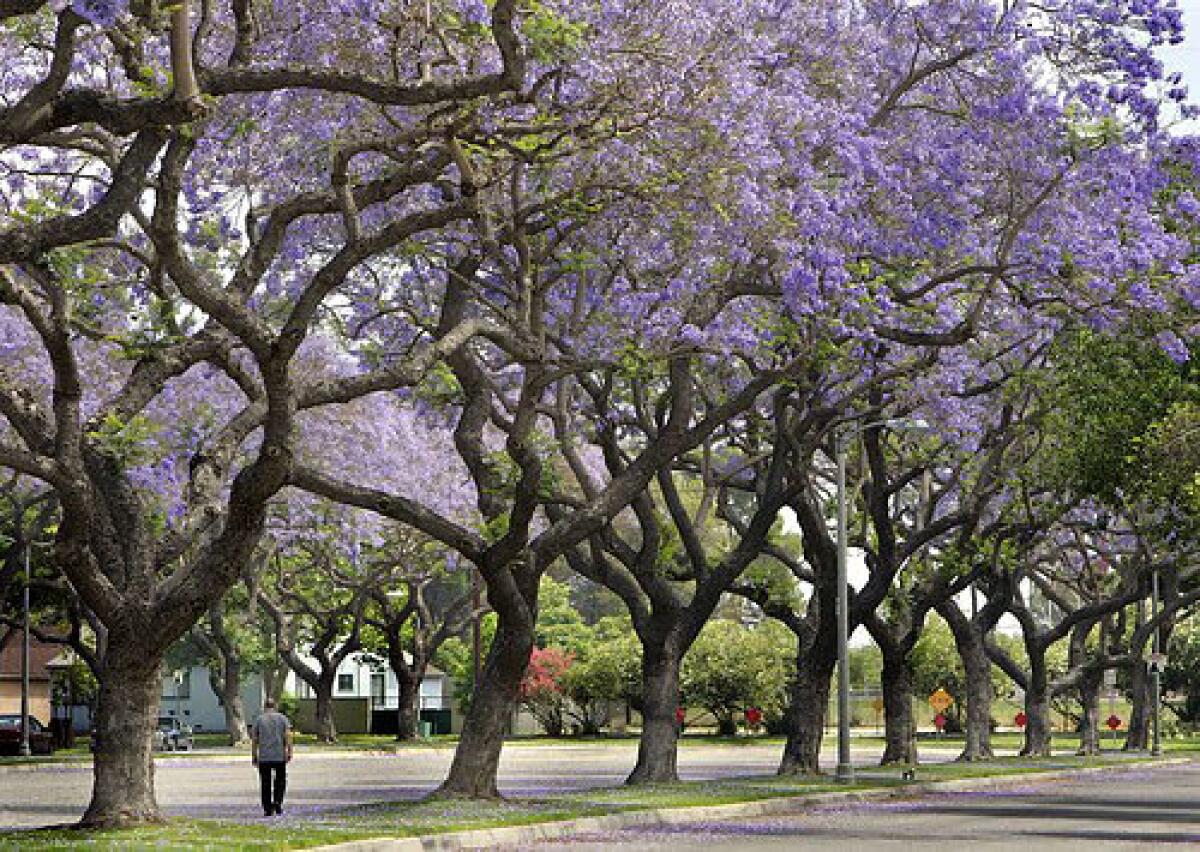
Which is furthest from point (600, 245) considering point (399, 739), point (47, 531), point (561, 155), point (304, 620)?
point (304, 620)

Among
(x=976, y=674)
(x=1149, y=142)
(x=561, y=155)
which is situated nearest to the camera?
(x=561, y=155)

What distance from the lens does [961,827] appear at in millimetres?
26328

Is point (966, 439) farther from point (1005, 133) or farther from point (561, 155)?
point (561, 155)

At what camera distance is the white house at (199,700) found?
97438 mm

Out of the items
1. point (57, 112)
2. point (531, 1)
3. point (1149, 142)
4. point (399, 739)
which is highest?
point (1149, 142)

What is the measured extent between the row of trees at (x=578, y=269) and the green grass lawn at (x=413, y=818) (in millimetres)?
945

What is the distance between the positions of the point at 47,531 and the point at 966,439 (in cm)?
2400

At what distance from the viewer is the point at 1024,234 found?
27.1m

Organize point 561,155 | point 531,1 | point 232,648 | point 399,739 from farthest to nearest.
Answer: point 399,739
point 232,648
point 561,155
point 531,1

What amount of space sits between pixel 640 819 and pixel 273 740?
4679 mm

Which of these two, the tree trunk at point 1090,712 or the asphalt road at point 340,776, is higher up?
the tree trunk at point 1090,712

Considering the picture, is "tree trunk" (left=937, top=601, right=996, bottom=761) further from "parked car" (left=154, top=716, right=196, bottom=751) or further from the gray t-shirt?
the gray t-shirt

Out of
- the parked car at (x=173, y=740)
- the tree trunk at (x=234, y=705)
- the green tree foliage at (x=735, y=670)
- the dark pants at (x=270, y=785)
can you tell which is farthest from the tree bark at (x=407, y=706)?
the dark pants at (x=270, y=785)

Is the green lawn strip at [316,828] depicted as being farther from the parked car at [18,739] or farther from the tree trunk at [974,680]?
the parked car at [18,739]
